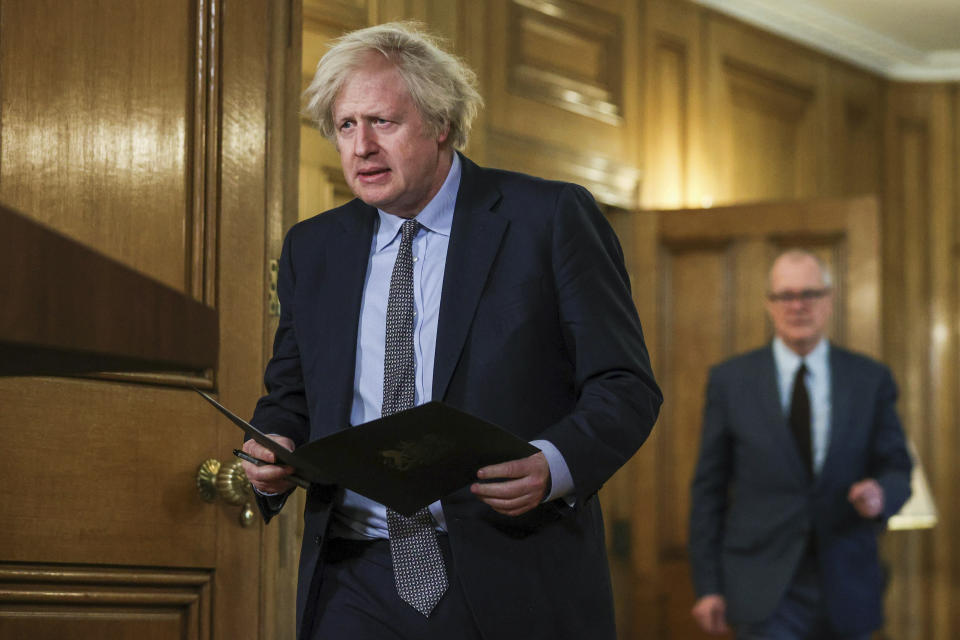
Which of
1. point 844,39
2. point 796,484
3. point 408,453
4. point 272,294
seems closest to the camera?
point 408,453

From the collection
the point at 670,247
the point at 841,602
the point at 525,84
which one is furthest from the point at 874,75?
the point at 841,602

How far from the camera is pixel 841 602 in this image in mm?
4043

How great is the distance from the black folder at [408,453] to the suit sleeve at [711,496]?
9.11 ft

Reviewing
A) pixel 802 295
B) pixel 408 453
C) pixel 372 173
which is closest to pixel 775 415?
pixel 802 295

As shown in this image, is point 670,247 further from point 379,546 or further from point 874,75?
point 379,546

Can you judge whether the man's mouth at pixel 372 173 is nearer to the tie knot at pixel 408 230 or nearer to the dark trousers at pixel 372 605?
the tie knot at pixel 408 230

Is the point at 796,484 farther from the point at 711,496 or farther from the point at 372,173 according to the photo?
the point at 372,173

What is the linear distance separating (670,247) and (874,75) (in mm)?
2573

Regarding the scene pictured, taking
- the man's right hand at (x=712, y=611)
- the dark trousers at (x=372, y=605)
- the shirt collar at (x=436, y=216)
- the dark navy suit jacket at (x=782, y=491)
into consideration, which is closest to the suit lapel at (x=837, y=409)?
the dark navy suit jacket at (x=782, y=491)

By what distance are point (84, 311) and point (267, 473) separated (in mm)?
1044

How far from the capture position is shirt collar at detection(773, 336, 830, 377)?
14.8ft

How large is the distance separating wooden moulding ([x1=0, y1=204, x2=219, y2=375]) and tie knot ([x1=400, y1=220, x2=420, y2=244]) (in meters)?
1.00

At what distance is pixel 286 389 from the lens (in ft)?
6.94

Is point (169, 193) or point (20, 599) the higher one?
point (169, 193)
